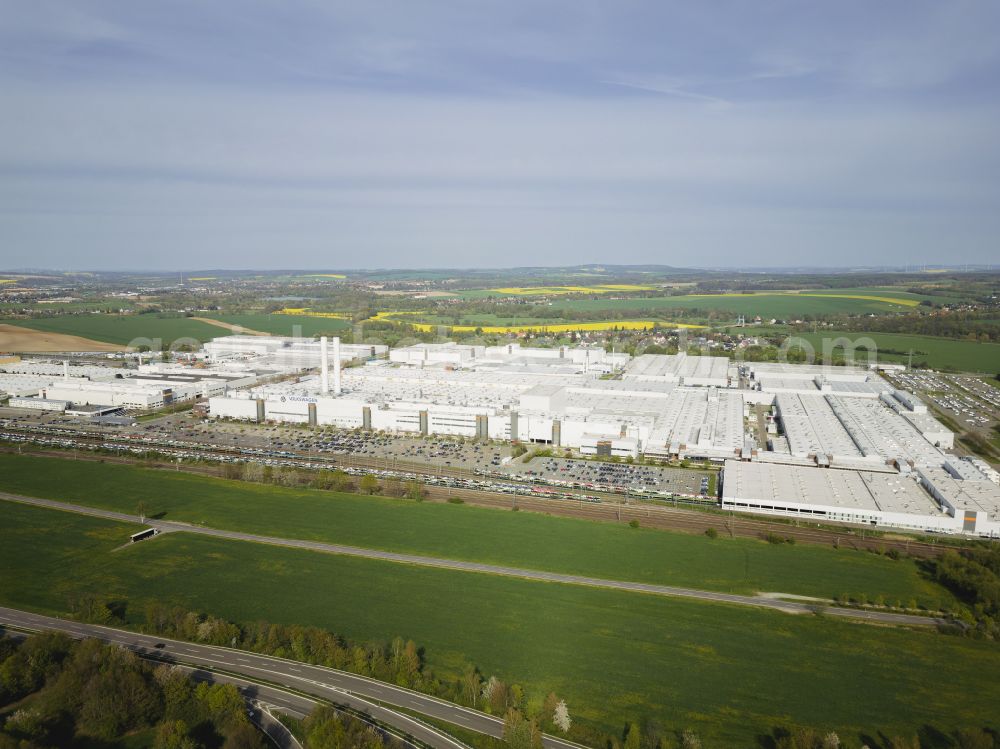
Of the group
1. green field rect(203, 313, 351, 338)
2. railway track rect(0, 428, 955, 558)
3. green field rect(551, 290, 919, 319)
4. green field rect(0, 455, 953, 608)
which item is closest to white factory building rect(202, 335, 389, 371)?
green field rect(203, 313, 351, 338)

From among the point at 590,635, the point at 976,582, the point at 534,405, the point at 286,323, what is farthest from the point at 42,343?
the point at 976,582

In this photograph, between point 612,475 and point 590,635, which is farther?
point 612,475

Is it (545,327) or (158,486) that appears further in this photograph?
(545,327)

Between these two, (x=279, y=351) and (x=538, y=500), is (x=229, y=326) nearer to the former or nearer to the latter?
(x=279, y=351)

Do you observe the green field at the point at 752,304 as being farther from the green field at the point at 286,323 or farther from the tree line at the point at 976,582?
the tree line at the point at 976,582

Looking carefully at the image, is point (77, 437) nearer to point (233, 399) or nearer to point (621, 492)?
point (233, 399)

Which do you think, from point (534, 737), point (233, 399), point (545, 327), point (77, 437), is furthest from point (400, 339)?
point (534, 737)

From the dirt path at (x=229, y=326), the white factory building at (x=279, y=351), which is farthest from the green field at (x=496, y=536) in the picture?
the dirt path at (x=229, y=326)

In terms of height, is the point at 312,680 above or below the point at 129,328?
below
